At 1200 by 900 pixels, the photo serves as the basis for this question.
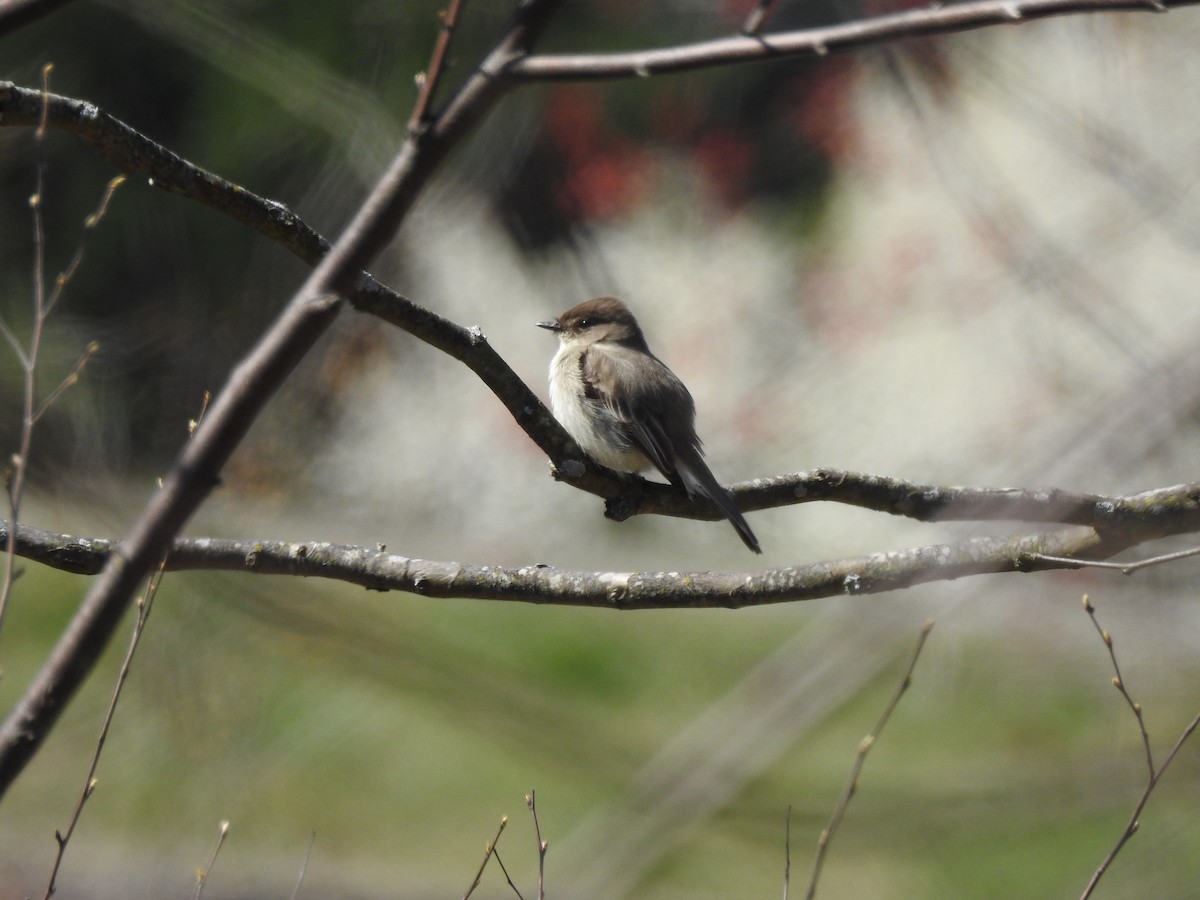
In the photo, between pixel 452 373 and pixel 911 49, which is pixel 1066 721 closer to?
pixel 911 49

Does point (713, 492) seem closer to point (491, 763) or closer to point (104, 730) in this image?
point (104, 730)

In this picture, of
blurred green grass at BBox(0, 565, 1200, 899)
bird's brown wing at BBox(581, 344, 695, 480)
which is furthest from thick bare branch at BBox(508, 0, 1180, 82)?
blurred green grass at BBox(0, 565, 1200, 899)

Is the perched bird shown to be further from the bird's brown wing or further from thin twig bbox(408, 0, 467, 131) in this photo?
thin twig bbox(408, 0, 467, 131)

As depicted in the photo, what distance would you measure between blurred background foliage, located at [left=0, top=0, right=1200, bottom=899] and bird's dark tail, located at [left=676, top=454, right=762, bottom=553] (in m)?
1.05

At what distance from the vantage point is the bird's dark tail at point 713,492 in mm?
2303

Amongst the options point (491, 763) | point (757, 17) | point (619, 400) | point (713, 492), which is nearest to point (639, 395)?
point (619, 400)

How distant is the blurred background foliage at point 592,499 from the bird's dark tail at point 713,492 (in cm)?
105

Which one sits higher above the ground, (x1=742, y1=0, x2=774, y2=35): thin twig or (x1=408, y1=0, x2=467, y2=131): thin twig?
(x1=742, y1=0, x2=774, y2=35): thin twig

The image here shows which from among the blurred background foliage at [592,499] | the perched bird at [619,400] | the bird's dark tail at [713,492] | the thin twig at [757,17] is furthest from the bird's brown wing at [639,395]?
the thin twig at [757,17]

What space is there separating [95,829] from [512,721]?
1545mm

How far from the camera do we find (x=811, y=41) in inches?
35.0

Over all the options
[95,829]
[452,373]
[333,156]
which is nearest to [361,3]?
[333,156]

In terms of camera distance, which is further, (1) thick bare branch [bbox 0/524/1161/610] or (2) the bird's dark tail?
(2) the bird's dark tail

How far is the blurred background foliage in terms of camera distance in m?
3.74
